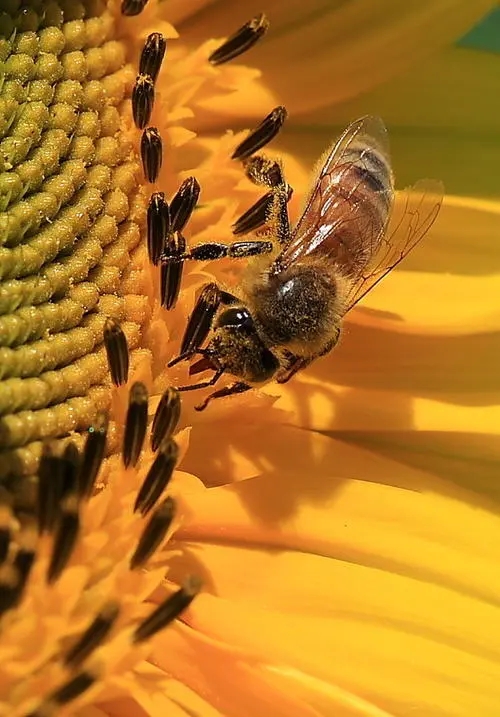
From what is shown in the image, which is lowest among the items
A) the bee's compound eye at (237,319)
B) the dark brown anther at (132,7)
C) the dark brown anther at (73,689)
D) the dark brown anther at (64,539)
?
the dark brown anther at (73,689)

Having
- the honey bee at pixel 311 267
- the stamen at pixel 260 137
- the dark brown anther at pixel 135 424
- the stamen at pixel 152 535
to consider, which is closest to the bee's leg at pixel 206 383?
the honey bee at pixel 311 267

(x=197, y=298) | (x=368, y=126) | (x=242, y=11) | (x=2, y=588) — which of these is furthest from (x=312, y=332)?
(x=242, y=11)

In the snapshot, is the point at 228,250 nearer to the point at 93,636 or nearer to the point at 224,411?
the point at 224,411

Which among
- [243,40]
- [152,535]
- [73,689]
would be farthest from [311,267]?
[73,689]

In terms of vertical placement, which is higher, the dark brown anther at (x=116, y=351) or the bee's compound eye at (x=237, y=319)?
the bee's compound eye at (x=237, y=319)

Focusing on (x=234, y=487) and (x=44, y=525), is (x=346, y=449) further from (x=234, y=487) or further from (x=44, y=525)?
(x=44, y=525)

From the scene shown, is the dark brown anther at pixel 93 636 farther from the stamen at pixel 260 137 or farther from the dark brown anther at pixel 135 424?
the stamen at pixel 260 137
